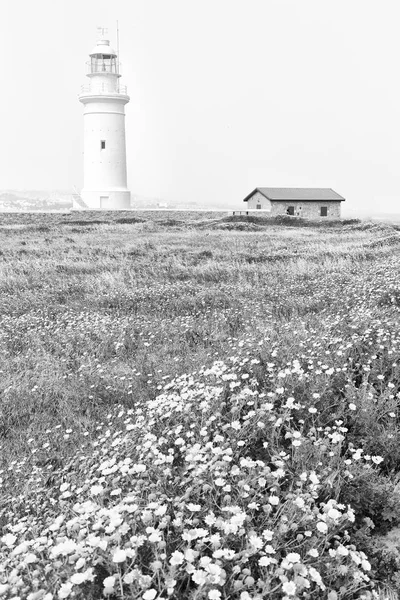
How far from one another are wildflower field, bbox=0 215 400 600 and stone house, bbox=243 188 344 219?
52346 millimetres

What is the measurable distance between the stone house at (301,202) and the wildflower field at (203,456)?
5235cm

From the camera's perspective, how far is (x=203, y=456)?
3975 mm

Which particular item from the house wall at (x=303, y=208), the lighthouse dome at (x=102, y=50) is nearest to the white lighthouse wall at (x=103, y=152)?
the lighthouse dome at (x=102, y=50)

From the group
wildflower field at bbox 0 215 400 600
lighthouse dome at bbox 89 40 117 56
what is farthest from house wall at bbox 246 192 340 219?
wildflower field at bbox 0 215 400 600

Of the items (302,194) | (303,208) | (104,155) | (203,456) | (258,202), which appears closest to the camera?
(203,456)

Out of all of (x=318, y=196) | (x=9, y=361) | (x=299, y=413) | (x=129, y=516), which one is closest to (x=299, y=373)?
(x=299, y=413)

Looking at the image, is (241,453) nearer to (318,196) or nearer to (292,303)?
(292,303)

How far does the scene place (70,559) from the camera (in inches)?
105

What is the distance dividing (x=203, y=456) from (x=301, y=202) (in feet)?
198

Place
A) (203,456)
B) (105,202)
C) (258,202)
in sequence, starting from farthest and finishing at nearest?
(258,202) → (105,202) → (203,456)

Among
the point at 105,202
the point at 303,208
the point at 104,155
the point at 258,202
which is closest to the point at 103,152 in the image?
the point at 104,155

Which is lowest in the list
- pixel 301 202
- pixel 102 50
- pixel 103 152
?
pixel 301 202

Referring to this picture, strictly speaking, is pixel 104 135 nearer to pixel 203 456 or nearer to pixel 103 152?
pixel 103 152

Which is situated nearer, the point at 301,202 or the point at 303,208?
the point at 301,202
